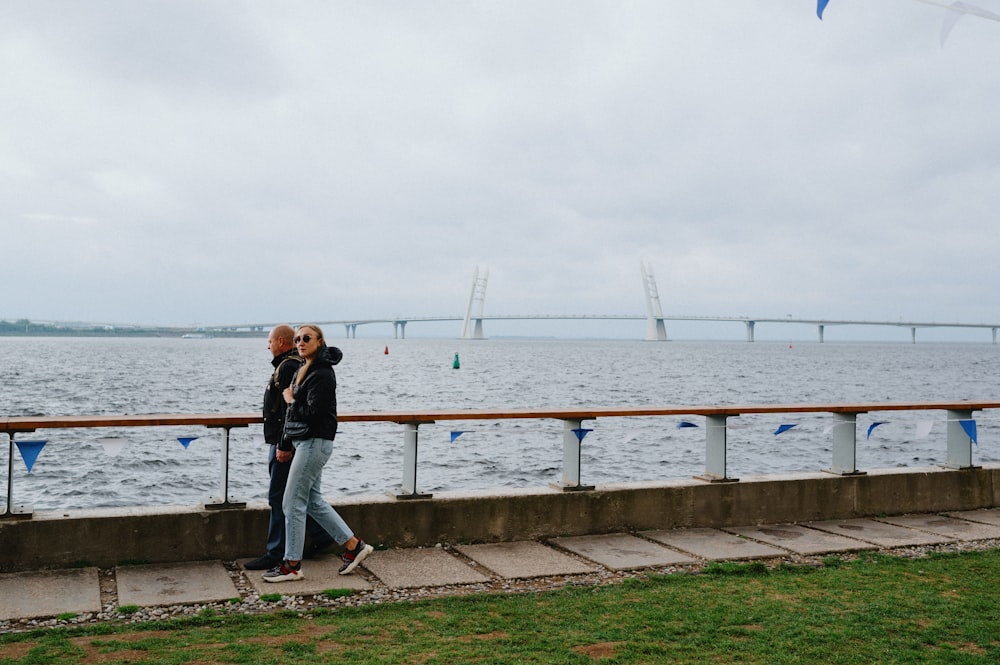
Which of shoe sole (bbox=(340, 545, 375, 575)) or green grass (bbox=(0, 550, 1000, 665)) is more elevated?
shoe sole (bbox=(340, 545, 375, 575))

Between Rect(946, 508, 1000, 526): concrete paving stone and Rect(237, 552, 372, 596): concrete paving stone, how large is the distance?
552 centimetres

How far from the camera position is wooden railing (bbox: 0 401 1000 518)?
5.66m

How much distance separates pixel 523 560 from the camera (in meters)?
6.21

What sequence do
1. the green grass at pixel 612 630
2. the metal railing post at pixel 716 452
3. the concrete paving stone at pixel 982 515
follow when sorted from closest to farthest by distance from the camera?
the green grass at pixel 612 630
the metal railing post at pixel 716 452
the concrete paving stone at pixel 982 515

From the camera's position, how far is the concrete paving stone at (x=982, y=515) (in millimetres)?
7898

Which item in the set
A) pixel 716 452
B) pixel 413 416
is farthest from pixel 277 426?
pixel 716 452

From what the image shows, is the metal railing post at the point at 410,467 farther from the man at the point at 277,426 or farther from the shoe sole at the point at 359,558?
the man at the point at 277,426

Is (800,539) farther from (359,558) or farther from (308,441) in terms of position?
(308,441)

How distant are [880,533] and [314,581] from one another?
4.67m

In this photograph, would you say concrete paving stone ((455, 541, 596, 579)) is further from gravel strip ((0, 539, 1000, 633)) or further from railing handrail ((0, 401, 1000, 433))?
railing handrail ((0, 401, 1000, 433))

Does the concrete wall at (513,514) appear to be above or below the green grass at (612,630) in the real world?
above

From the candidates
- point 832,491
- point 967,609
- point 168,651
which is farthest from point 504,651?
point 832,491

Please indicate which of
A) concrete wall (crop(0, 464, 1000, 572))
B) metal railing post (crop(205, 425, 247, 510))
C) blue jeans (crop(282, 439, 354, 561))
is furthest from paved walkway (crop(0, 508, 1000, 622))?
metal railing post (crop(205, 425, 247, 510))

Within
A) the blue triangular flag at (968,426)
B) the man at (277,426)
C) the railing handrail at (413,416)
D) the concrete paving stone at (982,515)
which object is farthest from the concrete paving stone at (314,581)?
the blue triangular flag at (968,426)
